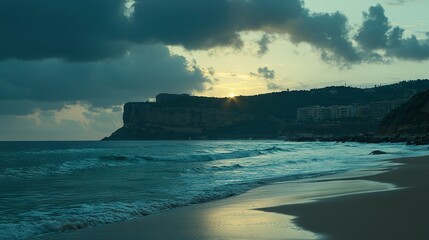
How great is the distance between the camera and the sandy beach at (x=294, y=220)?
24.6 ft

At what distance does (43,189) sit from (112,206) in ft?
21.9

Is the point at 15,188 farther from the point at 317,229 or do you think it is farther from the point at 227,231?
the point at 317,229

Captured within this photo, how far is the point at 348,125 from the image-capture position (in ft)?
617

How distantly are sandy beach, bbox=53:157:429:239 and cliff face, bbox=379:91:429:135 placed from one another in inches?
3638

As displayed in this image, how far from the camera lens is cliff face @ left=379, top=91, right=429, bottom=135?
98.2 metres

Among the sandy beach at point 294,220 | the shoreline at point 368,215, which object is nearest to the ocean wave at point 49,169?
the sandy beach at point 294,220

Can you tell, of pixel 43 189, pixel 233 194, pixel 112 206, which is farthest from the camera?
pixel 43 189

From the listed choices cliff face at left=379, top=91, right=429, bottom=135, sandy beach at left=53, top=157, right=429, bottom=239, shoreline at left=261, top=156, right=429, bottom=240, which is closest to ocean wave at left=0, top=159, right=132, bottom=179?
sandy beach at left=53, top=157, right=429, bottom=239

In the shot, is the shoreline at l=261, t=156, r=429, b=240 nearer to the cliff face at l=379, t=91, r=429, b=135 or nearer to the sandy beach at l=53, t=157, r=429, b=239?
the sandy beach at l=53, t=157, r=429, b=239

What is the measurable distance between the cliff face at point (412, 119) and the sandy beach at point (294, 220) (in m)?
92.4

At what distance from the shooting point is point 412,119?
335ft

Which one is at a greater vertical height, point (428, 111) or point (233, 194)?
point (428, 111)

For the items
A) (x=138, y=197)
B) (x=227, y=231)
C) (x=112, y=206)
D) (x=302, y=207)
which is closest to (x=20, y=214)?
(x=112, y=206)

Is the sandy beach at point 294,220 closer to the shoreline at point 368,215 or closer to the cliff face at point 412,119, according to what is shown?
the shoreline at point 368,215
